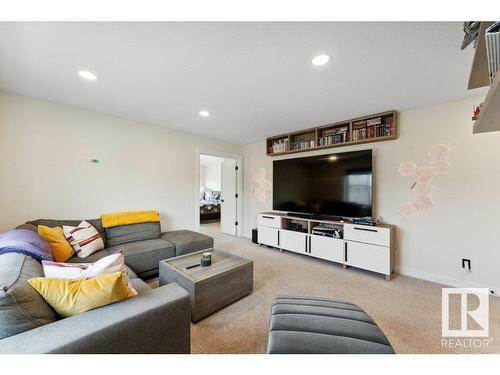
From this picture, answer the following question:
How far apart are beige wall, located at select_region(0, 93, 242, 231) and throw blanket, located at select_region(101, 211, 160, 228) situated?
0.74ft

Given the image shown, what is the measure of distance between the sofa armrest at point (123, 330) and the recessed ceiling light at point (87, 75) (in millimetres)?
1995

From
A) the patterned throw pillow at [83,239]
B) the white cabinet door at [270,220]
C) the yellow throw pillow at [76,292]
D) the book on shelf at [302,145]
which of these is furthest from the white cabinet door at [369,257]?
the patterned throw pillow at [83,239]

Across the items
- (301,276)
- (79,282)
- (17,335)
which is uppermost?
(79,282)

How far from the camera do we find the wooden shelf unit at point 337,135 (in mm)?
2746

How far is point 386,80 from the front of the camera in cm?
189

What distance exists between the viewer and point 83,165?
105 inches

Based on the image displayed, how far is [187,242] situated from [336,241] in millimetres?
2182

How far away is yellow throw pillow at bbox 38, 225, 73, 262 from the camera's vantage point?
1935 millimetres

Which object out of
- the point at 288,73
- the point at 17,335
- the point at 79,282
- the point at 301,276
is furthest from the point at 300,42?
the point at 301,276

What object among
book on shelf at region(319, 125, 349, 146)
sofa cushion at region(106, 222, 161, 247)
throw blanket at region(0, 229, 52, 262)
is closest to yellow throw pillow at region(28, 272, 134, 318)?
throw blanket at region(0, 229, 52, 262)

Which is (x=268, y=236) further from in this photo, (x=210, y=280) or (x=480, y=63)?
(x=480, y=63)

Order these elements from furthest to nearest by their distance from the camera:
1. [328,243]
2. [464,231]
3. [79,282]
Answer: [328,243], [464,231], [79,282]
